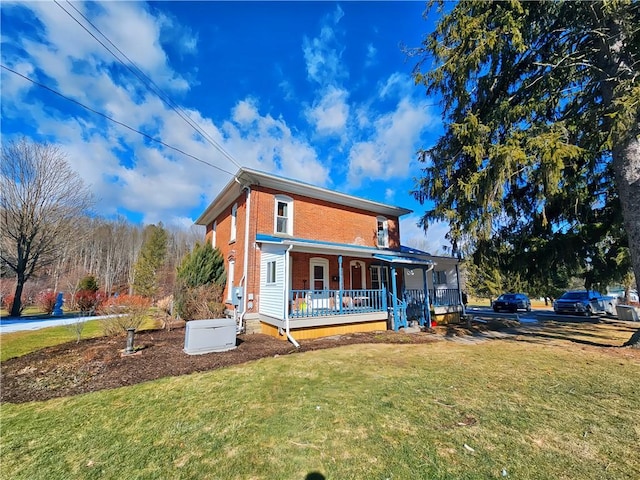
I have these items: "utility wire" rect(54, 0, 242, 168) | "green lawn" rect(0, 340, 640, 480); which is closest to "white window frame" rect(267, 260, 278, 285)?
"utility wire" rect(54, 0, 242, 168)

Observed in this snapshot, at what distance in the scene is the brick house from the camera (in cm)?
1028

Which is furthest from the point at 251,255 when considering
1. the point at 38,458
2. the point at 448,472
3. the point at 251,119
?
the point at 448,472

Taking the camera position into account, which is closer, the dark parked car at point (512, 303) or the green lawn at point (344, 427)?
the green lawn at point (344, 427)

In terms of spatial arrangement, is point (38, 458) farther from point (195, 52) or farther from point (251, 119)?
point (251, 119)

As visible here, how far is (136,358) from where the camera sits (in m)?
6.88

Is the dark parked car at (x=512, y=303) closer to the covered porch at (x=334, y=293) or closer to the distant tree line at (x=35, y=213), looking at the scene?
the covered porch at (x=334, y=293)

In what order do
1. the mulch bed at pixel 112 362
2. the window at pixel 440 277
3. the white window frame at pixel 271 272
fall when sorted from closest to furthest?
the mulch bed at pixel 112 362 < the white window frame at pixel 271 272 < the window at pixel 440 277

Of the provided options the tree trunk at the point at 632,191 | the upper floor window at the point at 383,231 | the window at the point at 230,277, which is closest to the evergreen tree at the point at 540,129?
the tree trunk at the point at 632,191

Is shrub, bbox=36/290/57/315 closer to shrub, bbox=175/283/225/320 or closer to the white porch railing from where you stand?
shrub, bbox=175/283/225/320

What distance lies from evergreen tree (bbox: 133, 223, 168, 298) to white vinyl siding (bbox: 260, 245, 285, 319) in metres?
13.9

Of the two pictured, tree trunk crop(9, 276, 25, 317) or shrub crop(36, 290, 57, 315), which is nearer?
tree trunk crop(9, 276, 25, 317)

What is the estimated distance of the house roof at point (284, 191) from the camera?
1162 centimetres

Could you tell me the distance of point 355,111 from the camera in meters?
16.2

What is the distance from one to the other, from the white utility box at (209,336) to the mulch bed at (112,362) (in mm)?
255
